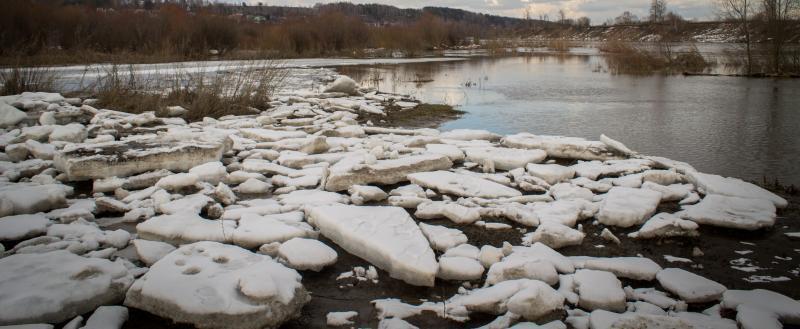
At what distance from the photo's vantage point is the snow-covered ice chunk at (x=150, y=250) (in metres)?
2.35

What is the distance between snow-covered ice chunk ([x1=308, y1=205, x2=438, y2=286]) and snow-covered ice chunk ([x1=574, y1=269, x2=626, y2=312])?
63 centimetres

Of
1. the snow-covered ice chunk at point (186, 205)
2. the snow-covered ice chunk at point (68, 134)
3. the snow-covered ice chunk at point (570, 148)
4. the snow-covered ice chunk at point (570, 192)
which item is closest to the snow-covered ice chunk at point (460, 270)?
the snow-covered ice chunk at point (570, 192)

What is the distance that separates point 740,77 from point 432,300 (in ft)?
51.9

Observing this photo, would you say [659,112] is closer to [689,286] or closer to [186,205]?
[689,286]

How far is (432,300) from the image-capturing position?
2100 mm

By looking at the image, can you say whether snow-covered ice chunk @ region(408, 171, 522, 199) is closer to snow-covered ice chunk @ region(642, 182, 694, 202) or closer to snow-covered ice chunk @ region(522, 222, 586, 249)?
snow-covered ice chunk @ region(522, 222, 586, 249)

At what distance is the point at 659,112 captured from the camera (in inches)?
311

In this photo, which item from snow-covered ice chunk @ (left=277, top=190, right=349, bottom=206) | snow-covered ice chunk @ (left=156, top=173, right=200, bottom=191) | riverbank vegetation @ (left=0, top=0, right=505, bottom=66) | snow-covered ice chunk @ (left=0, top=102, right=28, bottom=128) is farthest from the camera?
riverbank vegetation @ (left=0, top=0, right=505, bottom=66)

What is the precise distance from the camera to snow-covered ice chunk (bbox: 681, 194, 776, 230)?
2.81m

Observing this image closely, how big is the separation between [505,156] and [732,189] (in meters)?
1.62

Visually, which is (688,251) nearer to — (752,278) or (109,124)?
(752,278)

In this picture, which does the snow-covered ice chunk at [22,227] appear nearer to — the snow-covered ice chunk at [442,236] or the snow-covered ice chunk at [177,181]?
the snow-covered ice chunk at [177,181]

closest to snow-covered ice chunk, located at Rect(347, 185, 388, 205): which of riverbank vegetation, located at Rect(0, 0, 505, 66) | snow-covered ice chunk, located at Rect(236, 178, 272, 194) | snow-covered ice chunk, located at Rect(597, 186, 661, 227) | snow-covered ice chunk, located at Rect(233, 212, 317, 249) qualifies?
snow-covered ice chunk, located at Rect(233, 212, 317, 249)

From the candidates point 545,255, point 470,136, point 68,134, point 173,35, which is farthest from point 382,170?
point 173,35
